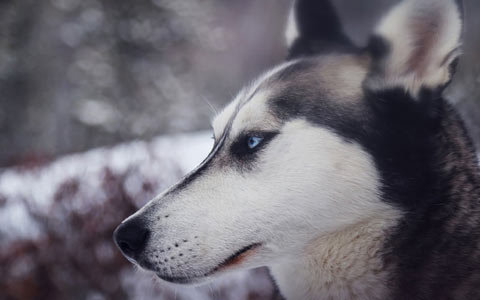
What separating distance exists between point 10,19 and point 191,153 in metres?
5.31

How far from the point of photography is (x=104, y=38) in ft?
21.0

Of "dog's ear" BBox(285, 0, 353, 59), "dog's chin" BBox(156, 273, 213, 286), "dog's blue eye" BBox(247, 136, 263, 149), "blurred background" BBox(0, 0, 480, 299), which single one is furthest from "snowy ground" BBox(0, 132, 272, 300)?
"dog's ear" BBox(285, 0, 353, 59)

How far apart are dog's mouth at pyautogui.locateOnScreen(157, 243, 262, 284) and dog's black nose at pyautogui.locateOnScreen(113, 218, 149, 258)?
9cm

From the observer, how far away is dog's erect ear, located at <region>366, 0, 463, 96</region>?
1.05m

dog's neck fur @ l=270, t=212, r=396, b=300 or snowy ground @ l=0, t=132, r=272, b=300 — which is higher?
dog's neck fur @ l=270, t=212, r=396, b=300

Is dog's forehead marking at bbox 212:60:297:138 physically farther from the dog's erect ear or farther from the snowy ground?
the snowy ground

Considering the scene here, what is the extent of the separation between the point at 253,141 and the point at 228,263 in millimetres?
336

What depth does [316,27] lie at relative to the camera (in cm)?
152

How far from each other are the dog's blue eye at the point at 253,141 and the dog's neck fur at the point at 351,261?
31 cm

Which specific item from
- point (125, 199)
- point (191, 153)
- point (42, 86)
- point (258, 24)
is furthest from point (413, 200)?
point (42, 86)

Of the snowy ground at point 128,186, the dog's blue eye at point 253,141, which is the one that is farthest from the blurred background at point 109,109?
the dog's blue eye at point 253,141

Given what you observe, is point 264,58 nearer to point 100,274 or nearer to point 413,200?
point 100,274

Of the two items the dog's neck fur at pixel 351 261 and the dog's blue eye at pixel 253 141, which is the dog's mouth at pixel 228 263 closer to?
the dog's neck fur at pixel 351 261

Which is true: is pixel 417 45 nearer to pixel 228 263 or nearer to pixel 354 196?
pixel 354 196
